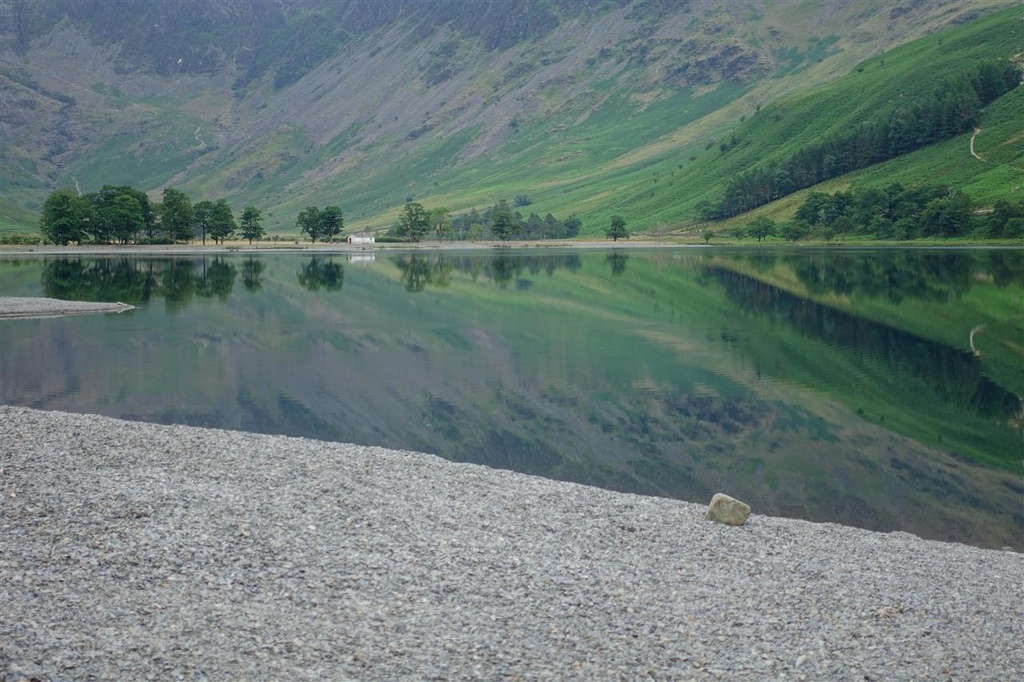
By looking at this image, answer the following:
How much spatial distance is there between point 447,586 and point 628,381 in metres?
28.5

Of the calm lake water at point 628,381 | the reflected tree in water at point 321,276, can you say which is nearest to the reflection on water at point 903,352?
the calm lake water at point 628,381

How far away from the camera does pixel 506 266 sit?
5694 inches

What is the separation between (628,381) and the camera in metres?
45.3

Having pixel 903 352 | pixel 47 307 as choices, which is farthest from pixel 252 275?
pixel 903 352

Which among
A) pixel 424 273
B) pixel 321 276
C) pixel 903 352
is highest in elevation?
pixel 321 276

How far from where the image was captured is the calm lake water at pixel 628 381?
97.0 feet

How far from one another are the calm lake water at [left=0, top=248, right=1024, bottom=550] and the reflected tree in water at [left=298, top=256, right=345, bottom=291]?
729cm

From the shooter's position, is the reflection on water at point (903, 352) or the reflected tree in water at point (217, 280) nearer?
the reflection on water at point (903, 352)

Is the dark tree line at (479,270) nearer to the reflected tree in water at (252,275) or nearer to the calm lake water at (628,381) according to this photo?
the calm lake water at (628,381)

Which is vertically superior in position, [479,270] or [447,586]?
[479,270]

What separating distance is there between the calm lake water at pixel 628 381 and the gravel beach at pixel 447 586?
18.0 feet

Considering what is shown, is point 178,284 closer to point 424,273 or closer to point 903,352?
point 424,273

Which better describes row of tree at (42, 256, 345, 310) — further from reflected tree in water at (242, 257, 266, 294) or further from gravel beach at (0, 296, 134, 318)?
gravel beach at (0, 296, 134, 318)

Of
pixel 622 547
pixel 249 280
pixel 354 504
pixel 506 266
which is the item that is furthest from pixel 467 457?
pixel 506 266
